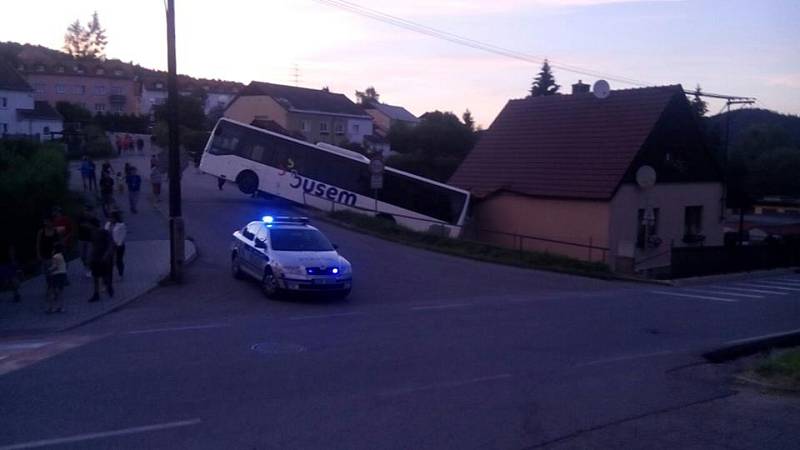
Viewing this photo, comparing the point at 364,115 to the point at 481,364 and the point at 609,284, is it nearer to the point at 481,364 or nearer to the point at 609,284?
the point at 609,284

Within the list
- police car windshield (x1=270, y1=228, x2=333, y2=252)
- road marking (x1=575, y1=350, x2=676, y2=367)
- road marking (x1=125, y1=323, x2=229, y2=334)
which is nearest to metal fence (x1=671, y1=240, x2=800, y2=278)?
police car windshield (x1=270, y1=228, x2=333, y2=252)

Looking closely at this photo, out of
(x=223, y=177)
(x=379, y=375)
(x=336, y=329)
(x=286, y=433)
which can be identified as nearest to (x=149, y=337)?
(x=336, y=329)

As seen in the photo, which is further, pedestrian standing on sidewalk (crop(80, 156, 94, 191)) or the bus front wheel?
the bus front wheel

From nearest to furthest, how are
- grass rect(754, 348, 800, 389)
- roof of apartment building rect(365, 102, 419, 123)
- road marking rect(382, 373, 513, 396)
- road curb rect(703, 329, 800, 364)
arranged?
road marking rect(382, 373, 513, 396), grass rect(754, 348, 800, 389), road curb rect(703, 329, 800, 364), roof of apartment building rect(365, 102, 419, 123)

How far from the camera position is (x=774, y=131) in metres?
79.3

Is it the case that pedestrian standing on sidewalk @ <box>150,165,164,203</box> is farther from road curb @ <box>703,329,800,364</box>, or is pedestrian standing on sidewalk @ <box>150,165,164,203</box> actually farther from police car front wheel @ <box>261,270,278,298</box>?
road curb @ <box>703,329,800,364</box>

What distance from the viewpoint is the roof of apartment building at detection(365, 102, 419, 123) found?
112 meters

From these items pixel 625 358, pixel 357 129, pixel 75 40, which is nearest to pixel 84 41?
pixel 75 40

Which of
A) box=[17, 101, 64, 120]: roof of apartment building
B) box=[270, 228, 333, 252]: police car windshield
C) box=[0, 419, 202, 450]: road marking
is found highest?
box=[17, 101, 64, 120]: roof of apartment building

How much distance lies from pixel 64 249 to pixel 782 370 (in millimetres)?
13315

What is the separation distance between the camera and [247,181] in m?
38.3

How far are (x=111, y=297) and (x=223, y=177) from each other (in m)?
21.1

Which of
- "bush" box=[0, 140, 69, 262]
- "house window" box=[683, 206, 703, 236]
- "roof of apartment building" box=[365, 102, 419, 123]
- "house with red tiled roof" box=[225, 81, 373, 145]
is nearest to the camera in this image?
"bush" box=[0, 140, 69, 262]

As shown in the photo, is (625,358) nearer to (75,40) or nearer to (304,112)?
(304,112)
